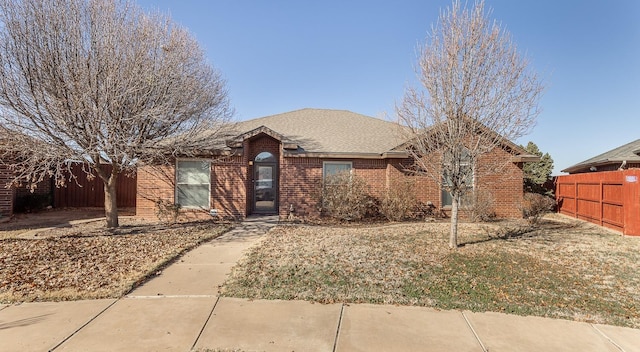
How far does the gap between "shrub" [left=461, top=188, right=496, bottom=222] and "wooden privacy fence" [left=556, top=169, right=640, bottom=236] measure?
11.9ft

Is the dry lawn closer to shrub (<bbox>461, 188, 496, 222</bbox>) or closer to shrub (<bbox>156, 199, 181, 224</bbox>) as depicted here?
shrub (<bbox>156, 199, 181, 224</bbox>)

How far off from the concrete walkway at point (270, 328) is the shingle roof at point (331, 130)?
8.43 m

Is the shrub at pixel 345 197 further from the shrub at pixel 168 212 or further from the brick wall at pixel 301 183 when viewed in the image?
the shrub at pixel 168 212

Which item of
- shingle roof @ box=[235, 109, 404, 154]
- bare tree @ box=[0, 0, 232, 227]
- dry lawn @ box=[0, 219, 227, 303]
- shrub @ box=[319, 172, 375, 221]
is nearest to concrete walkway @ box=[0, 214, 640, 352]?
dry lawn @ box=[0, 219, 227, 303]

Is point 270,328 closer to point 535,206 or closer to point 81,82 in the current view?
point 81,82

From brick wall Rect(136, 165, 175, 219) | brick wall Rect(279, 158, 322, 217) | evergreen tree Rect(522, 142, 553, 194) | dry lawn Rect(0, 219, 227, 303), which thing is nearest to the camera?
dry lawn Rect(0, 219, 227, 303)

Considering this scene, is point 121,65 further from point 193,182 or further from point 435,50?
point 435,50

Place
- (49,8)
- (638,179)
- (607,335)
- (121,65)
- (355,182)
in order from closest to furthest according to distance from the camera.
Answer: (607,335) < (49,8) < (121,65) < (638,179) < (355,182)

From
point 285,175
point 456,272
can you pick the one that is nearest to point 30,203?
point 285,175

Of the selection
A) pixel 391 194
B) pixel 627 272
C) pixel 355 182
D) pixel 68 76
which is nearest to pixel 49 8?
pixel 68 76

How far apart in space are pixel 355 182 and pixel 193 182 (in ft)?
19.9

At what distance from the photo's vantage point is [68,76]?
775 cm

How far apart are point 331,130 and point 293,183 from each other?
369cm

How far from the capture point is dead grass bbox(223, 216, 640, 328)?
4.70 metres
